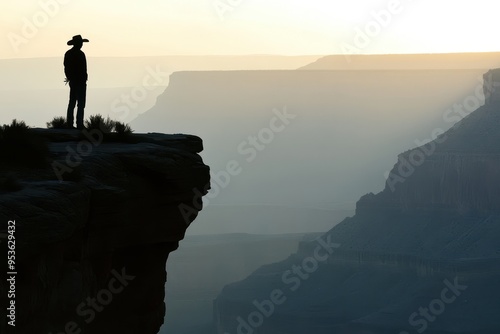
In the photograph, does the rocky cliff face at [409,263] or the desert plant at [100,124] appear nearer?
the desert plant at [100,124]

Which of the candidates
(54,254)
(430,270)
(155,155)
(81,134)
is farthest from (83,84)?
(430,270)

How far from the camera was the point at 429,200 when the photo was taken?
18862 cm

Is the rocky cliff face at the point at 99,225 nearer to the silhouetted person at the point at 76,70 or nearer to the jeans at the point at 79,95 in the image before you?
the jeans at the point at 79,95

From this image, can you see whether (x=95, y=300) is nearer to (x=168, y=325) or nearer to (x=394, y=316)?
(x=394, y=316)

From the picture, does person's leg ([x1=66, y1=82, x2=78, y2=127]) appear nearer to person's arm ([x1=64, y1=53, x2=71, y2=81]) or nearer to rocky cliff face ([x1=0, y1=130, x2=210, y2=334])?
person's arm ([x1=64, y1=53, x2=71, y2=81])

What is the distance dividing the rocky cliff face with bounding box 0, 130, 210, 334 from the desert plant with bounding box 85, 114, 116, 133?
0.61 meters

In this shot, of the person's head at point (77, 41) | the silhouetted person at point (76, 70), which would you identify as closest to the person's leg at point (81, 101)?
the silhouetted person at point (76, 70)

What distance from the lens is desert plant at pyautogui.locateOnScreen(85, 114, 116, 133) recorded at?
2714 centimetres

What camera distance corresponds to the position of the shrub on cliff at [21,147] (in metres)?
22.9

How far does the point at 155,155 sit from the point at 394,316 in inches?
4908

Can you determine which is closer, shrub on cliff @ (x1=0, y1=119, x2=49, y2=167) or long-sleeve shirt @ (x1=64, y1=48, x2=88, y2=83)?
shrub on cliff @ (x1=0, y1=119, x2=49, y2=167)

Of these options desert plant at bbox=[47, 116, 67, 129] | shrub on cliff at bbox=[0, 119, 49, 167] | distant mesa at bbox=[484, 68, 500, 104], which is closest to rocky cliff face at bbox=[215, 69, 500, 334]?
distant mesa at bbox=[484, 68, 500, 104]

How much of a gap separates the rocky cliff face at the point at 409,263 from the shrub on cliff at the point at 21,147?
11506 cm

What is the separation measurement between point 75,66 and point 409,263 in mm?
143156
